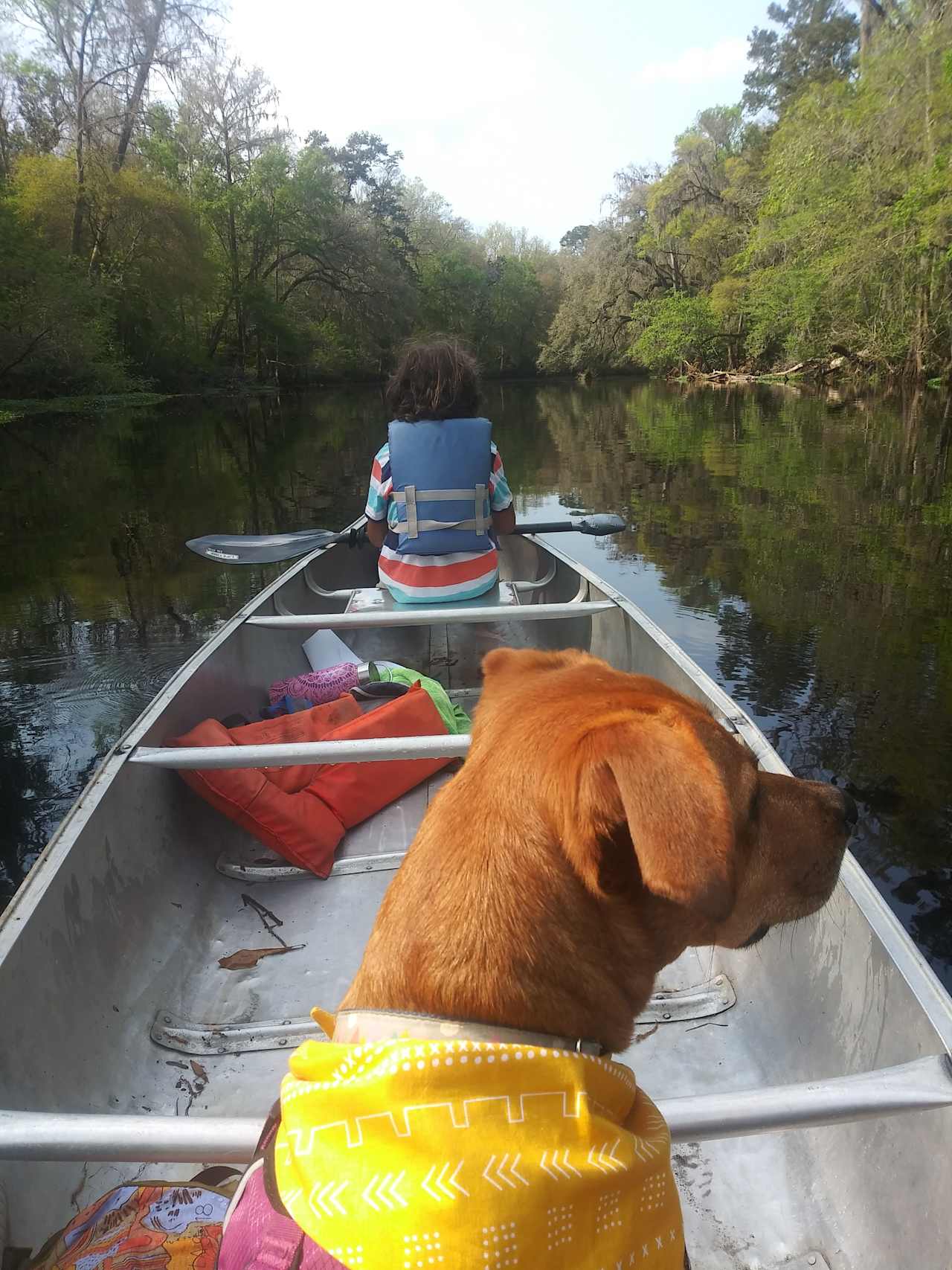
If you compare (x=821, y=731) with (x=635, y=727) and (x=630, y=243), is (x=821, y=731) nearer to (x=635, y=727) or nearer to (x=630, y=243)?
(x=635, y=727)

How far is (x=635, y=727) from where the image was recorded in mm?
1352

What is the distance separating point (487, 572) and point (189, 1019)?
3839mm

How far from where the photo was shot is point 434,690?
498 centimetres

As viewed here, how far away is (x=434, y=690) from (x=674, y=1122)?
3.27m

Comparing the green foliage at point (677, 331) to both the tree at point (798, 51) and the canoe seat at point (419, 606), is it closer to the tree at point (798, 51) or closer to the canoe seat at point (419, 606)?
the tree at point (798, 51)

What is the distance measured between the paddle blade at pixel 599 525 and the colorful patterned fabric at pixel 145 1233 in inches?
251

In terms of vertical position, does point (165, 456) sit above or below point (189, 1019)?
above

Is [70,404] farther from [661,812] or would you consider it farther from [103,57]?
[661,812]

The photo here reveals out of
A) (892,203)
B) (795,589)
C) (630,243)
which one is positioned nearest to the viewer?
(795,589)

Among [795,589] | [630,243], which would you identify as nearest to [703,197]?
[630,243]

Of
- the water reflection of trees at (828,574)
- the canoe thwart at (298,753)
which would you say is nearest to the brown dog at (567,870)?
the canoe thwart at (298,753)

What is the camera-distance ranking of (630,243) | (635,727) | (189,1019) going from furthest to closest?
(630,243), (189,1019), (635,727)

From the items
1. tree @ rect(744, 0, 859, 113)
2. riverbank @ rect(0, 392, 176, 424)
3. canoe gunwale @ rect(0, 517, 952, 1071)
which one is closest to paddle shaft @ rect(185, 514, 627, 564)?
canoe gunwale @ rect(0, 517, 952, 1071)

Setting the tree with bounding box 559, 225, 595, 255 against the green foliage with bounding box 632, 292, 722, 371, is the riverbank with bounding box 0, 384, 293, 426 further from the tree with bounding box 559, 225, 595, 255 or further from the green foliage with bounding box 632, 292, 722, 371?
the tree with bounding box 559, 225, 595, 255
